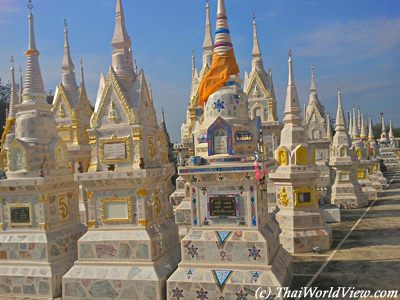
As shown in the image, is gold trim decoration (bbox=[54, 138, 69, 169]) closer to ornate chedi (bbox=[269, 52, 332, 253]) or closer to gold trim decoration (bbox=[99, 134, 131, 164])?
gold trim decoration (bbox=[99, 134, 131, 164])

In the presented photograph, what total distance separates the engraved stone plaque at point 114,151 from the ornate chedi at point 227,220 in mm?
2319

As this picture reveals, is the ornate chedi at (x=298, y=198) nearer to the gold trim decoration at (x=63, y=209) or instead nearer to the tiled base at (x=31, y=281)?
the gold trim decoration at (x=63, y=209)

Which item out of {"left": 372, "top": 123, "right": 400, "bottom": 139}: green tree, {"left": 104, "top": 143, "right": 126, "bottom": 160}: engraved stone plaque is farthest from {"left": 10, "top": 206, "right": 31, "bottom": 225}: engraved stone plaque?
{"left": 372, "top": 123, "right": 400, "bottom": 139}: green tree

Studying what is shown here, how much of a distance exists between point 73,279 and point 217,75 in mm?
8141

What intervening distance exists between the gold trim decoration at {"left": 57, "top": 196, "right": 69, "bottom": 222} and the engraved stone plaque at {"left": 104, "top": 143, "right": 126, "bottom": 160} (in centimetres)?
299

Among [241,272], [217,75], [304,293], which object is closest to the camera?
[241,272]

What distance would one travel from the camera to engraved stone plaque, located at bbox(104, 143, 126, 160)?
1331 centimetres

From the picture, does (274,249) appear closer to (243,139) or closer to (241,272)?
(241,272)

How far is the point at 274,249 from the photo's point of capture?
12648 millimetres

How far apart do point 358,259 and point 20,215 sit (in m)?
13.0

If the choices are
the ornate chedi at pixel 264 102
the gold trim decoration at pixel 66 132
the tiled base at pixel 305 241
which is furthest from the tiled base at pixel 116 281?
the ornate chedi at pixel 264 102

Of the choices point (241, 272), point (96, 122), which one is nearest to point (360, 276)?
point (241, 272)

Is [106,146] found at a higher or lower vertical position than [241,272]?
higher

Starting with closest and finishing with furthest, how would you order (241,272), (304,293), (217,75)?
(241,272) < (304,293) < (217,75)
